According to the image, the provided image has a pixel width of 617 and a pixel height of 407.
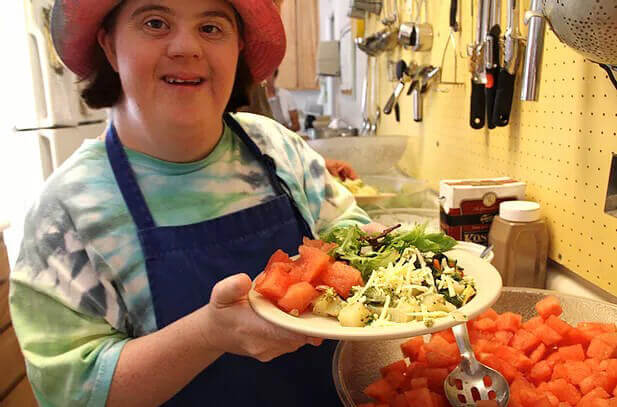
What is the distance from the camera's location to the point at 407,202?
68.1 inches

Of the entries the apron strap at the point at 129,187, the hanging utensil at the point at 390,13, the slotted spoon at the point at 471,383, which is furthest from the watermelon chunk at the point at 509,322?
the hanging utensil at the point at 390,13

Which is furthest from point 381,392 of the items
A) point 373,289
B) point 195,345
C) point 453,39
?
point 453,39

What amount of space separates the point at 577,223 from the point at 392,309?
609 millimetres

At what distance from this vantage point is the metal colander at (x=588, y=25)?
64cm

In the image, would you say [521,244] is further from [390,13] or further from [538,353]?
[390,13]

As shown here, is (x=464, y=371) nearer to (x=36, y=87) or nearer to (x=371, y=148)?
(x=371, y=148)

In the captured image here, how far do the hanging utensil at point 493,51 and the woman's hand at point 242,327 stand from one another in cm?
85

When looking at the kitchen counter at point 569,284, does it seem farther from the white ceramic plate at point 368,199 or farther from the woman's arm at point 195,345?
the woman's arm at point 195,345

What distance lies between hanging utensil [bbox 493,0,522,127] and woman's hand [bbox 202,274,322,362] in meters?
0.82

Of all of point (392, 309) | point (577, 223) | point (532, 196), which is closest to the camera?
point (392, 309)

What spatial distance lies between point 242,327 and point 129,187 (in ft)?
1.17

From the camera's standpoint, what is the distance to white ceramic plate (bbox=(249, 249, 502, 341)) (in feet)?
1.92

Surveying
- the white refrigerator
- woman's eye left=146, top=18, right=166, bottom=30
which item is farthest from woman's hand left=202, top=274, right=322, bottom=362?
the white refrigerator

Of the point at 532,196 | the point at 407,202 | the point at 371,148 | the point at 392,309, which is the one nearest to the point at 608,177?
the point at 532,196
